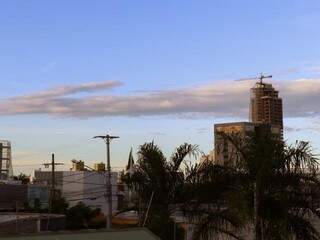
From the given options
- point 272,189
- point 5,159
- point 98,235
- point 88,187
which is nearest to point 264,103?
point 88,187

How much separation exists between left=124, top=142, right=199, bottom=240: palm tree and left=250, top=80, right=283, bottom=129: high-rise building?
41.0 m

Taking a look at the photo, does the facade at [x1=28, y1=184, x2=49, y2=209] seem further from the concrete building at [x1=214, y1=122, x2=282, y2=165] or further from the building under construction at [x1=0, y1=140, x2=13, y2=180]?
the concrete building at [x1=214, y1=122, x2=282, y2=165]

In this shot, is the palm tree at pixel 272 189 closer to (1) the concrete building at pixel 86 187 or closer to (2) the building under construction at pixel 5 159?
(1) the concrete building at pixel 86 187

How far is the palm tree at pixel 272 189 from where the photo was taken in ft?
50.7

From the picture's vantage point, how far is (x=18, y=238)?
37.6ft

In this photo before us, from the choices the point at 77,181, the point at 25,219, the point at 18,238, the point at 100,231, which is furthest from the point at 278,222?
the point at 77,181

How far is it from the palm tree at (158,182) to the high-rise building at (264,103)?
A: 41.0 meters

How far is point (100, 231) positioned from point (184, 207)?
18.9 feet

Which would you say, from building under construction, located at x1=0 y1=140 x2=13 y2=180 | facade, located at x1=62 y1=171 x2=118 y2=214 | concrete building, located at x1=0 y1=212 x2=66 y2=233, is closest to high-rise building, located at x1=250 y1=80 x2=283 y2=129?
concrete building, located at x1=0 y1=212 x2=66 y2=233

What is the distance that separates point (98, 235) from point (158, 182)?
5858 mm

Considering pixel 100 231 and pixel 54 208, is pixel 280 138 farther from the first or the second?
pixel 54 208

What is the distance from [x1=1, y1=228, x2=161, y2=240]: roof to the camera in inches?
461

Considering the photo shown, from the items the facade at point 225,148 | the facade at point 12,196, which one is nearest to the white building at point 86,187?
the facade at point 12,196

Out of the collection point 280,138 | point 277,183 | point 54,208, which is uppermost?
point 280,138
